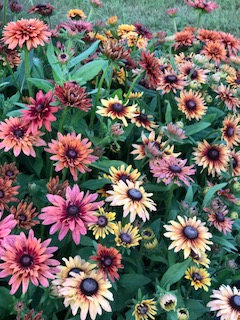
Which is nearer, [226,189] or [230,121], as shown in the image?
[226,189]

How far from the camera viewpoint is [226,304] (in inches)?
43.1

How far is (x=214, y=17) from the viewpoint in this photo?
435cm

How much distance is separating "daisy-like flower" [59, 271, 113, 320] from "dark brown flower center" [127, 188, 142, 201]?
0.23 meters

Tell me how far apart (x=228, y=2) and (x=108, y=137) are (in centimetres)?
405

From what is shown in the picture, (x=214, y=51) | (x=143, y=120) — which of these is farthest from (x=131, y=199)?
(x=214, y=51)

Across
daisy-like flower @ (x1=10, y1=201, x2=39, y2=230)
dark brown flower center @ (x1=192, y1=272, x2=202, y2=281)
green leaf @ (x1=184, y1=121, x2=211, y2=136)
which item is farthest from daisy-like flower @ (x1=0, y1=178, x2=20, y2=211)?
green leaf @ (x1=184, y1=121, x2=211, y2=136)

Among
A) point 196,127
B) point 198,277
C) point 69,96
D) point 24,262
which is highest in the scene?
point 69,96

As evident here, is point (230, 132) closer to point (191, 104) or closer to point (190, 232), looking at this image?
point (191, 104)

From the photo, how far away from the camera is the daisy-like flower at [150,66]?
1.39 m

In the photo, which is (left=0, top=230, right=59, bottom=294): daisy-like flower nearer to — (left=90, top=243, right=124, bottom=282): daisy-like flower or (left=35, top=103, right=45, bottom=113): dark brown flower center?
(left=90, top=243, right=124, bottom=282): daisy-like flower

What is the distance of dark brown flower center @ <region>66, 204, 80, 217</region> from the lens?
3.16 ft

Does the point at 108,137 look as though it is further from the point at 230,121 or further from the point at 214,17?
the point at 214,17

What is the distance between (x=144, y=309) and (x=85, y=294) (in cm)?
19

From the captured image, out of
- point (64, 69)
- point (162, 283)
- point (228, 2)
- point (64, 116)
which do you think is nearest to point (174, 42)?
point (64, 69)
